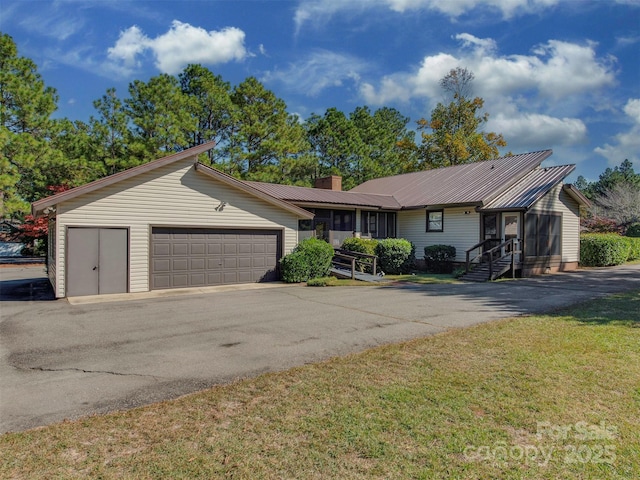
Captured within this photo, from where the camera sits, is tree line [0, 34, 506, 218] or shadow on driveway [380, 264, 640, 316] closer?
shadow on driveway [380, 264, 640, 316]

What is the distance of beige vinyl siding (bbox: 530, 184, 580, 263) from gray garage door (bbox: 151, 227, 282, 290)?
41.5ft

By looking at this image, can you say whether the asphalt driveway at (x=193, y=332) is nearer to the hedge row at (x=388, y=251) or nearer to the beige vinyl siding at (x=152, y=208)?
the beige vinyl siding at (x=152, y=208)

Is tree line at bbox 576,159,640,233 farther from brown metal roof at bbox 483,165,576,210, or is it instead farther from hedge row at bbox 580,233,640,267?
brown metal roof at bbox 483,165,576,210

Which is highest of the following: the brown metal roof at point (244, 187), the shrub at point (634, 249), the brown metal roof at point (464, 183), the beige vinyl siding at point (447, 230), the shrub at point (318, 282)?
the brown metal roof at point (464, 183)

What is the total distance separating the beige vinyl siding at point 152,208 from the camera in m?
12.2

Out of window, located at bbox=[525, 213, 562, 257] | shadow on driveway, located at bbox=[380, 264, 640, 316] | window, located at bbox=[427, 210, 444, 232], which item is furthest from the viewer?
window, located at bbox=[427, 210, 444, 232]

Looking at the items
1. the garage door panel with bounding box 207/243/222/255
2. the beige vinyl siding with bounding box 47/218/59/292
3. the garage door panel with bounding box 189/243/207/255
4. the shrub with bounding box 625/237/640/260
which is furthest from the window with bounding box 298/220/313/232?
the shrub with bounding box 625/237/640/260

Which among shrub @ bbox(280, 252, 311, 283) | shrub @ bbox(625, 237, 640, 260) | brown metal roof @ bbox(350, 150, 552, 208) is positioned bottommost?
shrub @ bbox(280, 252, 311, 283)

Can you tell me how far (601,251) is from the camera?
828 inches

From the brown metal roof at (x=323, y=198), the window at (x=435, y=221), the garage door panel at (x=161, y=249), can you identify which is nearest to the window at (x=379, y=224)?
the brown metal roof at (x=323, y=198)

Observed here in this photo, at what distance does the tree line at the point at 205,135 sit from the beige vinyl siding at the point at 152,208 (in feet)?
24.0

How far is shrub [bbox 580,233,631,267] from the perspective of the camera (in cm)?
2109

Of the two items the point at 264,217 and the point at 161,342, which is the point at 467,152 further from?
the point at 161,342

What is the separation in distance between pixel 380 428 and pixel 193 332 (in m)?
5.01
